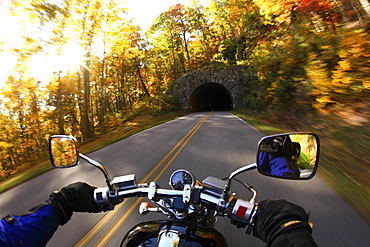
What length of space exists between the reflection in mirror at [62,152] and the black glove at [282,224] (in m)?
1.66

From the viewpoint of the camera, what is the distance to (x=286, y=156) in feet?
5.07

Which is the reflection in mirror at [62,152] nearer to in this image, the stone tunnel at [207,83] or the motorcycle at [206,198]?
the motorcycle at [206,198]

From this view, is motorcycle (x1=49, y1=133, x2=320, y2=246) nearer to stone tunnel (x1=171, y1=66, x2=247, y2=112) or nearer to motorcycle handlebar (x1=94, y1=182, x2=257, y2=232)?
motorcycle handlebar (x1=94, y1=182, x2=257, y2=232)

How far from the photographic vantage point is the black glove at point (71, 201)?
4.71 feet

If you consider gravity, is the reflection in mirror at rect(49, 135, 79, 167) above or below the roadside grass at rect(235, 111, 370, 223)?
above

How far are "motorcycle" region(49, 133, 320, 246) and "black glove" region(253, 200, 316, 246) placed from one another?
0.08 m

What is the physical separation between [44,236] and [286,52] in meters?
14.4

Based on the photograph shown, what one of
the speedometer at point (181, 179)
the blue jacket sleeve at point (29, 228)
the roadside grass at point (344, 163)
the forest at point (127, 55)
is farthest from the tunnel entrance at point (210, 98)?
the blue jacket sleeve at point (29, 228)

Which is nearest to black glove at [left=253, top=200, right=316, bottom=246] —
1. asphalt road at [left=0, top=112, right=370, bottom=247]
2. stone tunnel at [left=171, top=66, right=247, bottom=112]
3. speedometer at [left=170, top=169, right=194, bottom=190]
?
speedometer at [left=170, top=169, right=194, bottom=190]

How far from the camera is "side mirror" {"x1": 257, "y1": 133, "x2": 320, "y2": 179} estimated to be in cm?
153

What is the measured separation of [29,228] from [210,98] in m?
48.7

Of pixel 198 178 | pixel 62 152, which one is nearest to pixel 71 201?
pixel 62 152

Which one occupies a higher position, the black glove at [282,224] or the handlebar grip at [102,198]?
the black glove at [282,224]

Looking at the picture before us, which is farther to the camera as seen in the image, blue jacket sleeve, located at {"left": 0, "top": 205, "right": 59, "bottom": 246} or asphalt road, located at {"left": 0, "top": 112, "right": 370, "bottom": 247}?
asphalt road, located at {"left": 0, "top": 112, "right": 370, "bottom": 247}
